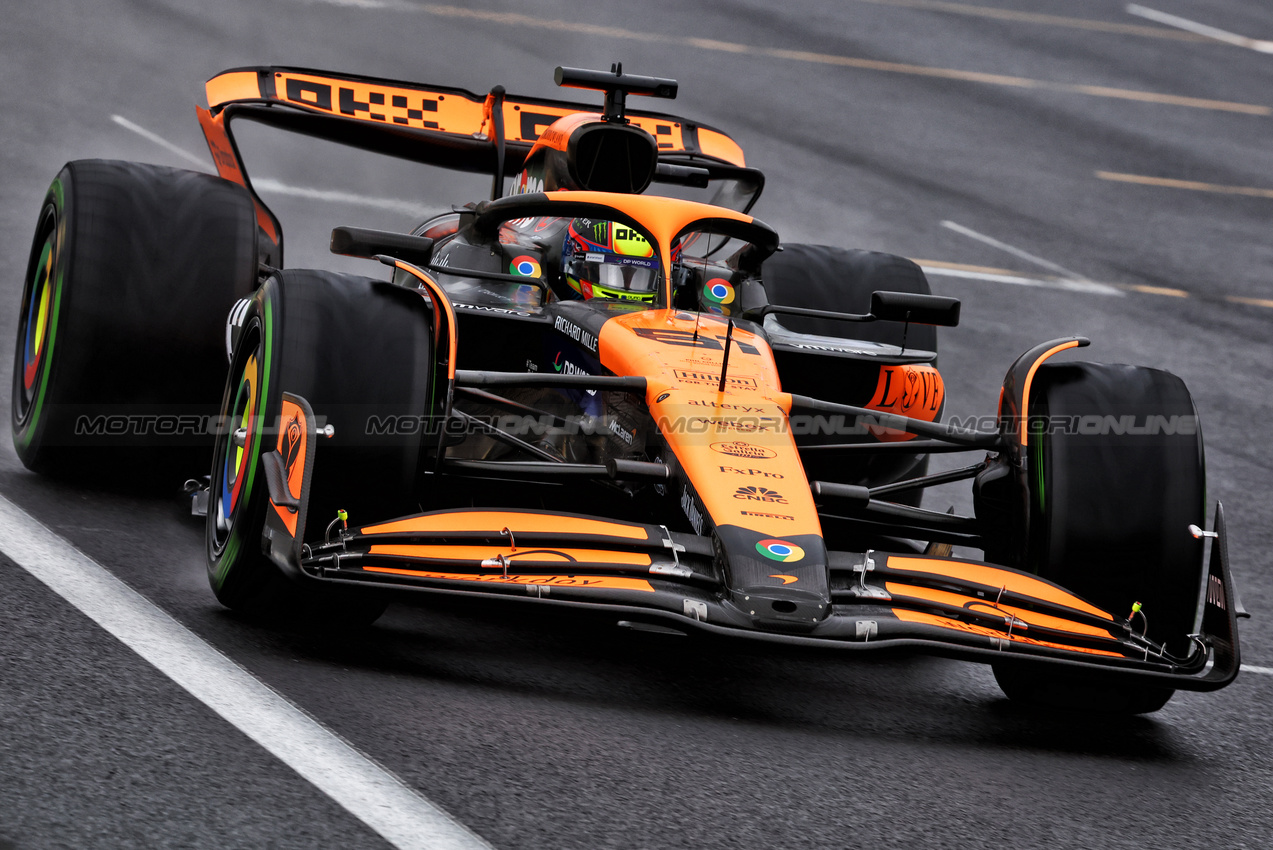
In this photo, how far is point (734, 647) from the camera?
424cm

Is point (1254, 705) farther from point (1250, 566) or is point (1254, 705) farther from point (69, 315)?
point (69, 315)

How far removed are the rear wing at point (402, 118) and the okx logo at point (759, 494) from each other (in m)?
3.45

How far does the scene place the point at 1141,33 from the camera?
21641 mm

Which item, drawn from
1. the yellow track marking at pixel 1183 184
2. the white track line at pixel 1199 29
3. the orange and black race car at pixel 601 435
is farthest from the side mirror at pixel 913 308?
the white track line at pixel 1199 29

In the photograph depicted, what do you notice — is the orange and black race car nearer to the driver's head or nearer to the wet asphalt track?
the driver's head

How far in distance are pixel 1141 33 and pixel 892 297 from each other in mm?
17487

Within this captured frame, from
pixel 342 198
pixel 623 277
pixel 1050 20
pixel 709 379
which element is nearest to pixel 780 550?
pixel 709 379

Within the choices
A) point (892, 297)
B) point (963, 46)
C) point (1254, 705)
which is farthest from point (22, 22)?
point (1254, 705)

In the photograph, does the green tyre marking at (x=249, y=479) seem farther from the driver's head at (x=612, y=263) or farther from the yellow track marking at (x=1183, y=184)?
the yellow track marking at (x=1183, y=184)

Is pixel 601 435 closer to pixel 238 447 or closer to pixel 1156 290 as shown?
pixel 238 447

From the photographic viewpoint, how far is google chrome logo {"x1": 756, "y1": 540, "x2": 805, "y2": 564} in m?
4.46

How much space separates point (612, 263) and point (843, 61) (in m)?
13.7

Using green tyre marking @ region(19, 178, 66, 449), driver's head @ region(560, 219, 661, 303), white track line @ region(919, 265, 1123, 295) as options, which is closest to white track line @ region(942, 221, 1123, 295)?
white track line @ region(919, 265, 1123, 295)

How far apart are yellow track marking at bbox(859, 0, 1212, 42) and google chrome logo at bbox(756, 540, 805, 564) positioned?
61.0ft
